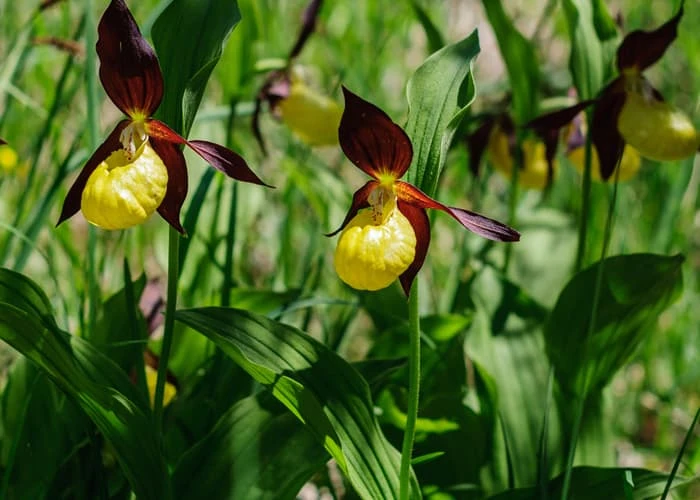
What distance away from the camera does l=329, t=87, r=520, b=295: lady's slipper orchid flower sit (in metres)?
1.02

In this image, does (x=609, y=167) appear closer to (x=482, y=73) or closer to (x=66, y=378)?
(x=66, y=378)

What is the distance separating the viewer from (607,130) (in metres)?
1.60

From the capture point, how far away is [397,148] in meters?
1.03

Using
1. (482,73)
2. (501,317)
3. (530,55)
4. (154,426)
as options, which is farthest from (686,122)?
(482,73)

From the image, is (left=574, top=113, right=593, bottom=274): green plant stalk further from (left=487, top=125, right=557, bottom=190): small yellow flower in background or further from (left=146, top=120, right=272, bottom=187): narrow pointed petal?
(left=146, top=120, right=272, bottom=187): narrow pointed petal

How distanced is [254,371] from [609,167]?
88cm

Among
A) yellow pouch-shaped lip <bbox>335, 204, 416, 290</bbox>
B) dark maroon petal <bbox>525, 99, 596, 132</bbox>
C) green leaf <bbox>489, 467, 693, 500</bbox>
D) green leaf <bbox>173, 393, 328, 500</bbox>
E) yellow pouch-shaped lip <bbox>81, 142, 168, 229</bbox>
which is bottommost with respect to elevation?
green leaf <bbox>489, 467, 693, 500</bbox>

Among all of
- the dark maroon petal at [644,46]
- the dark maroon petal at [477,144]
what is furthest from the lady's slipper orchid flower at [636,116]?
the dark maroon petal at [477,144]

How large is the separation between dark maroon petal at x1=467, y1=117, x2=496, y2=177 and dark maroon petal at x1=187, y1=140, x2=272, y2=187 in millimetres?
1125

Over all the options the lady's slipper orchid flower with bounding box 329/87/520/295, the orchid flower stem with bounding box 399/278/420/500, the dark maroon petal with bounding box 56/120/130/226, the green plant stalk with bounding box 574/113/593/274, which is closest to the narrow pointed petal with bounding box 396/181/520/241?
the lady's slipper orchid flower with bounding box 329/87/520/295

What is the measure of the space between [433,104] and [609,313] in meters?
0.63

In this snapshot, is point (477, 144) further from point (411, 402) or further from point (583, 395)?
point (411, 402)

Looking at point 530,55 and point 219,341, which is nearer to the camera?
point 219,341

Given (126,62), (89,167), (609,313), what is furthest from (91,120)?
(609,313)
